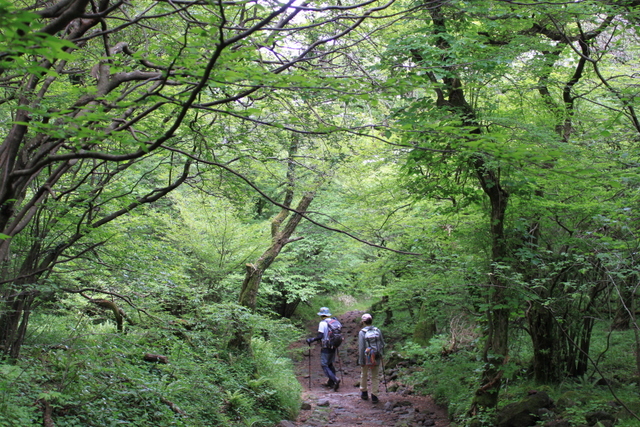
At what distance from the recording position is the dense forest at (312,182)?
327cm

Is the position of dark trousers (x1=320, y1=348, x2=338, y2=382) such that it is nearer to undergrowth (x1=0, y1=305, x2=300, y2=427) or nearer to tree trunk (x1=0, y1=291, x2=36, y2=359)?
undergrowth (x1=0, y1=305, x2=300, y2=427)

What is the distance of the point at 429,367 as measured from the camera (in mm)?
8836

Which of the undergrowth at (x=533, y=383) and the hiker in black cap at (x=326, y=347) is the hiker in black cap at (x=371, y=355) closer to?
the undergrowth at (x=533, y=383)

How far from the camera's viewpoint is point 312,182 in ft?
29.3

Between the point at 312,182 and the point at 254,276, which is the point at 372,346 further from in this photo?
the point at 312,182

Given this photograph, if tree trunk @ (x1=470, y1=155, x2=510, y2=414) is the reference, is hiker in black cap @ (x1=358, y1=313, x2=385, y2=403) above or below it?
below

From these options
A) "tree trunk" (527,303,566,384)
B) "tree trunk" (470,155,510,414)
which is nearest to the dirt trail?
"tree trunk" (470,155,510,414)

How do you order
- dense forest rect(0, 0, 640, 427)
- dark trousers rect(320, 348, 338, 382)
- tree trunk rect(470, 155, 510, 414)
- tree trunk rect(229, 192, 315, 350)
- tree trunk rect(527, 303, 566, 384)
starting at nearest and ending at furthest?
dense forest rect(0, 0, 640, 427)
tree trunk rect(470, 155, 510, 414)
tree trunk rect(527, 303, 566, 384)
tree trunk rect(229, 192, 315, 350)
dark trousers rect(320, 348, 338, 382)

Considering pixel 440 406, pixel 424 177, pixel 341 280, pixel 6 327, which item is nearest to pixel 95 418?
pixel 6 327

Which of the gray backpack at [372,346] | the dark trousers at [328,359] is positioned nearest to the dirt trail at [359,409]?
the dark trousers at [328,359]

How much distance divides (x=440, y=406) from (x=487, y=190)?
14.1 feet

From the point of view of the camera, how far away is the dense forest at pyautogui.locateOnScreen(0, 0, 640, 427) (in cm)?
327

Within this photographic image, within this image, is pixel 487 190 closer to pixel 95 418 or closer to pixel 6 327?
pixel 95 418

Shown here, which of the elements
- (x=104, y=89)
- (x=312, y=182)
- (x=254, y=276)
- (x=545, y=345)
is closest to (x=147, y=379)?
(x=104, y=89)
